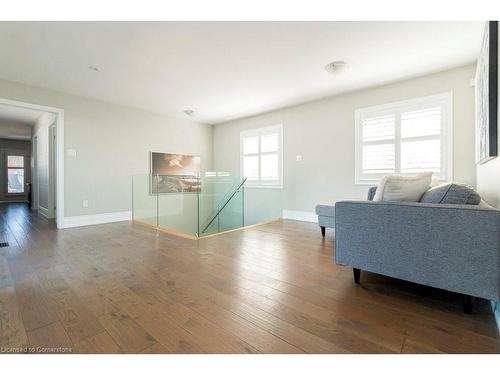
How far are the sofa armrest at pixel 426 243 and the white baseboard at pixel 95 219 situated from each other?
14.7ft

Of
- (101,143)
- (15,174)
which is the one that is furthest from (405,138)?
(15,174)

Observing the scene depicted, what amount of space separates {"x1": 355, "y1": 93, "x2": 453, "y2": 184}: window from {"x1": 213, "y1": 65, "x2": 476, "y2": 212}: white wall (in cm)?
10

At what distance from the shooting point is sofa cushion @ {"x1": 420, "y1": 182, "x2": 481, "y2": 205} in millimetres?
1579

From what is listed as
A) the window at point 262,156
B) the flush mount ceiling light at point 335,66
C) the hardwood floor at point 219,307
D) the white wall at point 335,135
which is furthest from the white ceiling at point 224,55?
the hardwood floor at point 219,307

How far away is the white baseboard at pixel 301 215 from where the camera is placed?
4.71 m

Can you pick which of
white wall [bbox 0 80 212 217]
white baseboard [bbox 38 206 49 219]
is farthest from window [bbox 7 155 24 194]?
white wall [bbox 0 80 212 217]

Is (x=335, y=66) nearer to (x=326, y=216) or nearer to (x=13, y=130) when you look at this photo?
(x=326, y=216)

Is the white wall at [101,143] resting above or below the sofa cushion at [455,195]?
above

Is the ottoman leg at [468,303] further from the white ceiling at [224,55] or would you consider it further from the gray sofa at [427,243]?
the white ceiling at [224,55]
